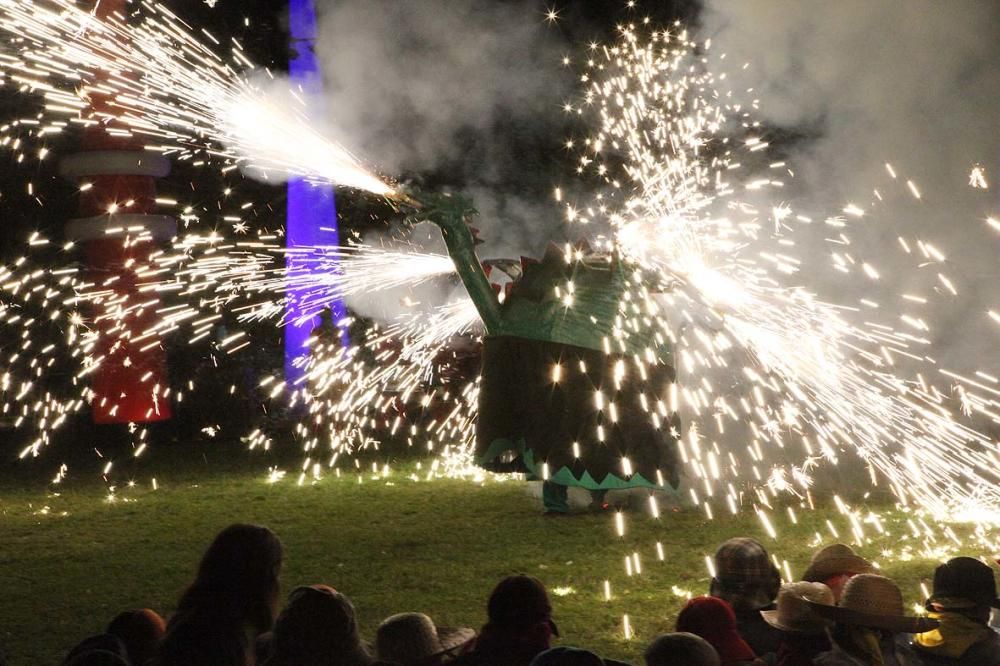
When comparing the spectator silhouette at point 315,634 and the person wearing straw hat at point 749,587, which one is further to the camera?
the person wearing straw hat at point 749,587

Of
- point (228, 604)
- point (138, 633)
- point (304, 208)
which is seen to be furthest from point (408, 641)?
point (304, 208)

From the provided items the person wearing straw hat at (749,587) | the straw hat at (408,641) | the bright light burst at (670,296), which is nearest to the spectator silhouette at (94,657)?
the straw hat at (408,641)

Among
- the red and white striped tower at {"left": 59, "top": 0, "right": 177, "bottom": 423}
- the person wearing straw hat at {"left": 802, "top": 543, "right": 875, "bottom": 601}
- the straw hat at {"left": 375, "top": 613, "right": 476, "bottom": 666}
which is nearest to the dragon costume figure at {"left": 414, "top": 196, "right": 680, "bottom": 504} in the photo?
the person wearing straw hat at {"left": 802, "top": 543, "right": 875, "bottom": 601}

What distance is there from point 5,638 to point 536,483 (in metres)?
5.65

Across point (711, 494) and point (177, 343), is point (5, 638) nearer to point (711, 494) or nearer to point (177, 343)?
point (711, 494)

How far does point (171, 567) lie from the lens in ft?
27.5

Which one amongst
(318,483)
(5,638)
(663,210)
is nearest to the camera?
(5,638)

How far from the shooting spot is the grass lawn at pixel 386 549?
22.7 ft

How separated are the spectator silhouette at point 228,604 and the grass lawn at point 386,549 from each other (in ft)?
9.08

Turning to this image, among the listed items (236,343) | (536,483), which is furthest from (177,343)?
(536,483)

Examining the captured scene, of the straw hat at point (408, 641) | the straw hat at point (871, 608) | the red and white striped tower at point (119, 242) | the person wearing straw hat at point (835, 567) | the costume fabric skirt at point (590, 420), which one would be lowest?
the straw hat at point (408, 641)

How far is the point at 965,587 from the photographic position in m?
4.01

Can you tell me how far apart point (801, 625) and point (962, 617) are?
2.01 ft

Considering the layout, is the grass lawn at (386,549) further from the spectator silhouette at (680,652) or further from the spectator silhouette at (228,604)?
the spectator silhouette at (228,604)
